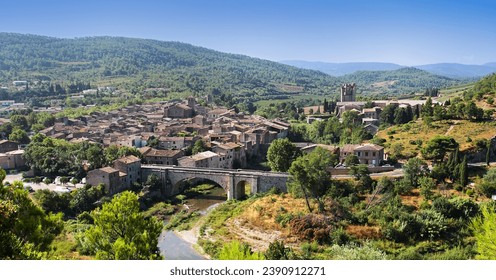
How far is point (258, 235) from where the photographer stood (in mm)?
21812

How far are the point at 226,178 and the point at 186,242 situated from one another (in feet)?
25.8

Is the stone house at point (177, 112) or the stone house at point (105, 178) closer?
→ the stone house at point (105, 178)

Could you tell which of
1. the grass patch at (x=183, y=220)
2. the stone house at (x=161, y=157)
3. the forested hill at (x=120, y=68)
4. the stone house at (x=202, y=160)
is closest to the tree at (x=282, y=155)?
the stone house at (x=202, y=160)

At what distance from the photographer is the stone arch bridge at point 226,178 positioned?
90.9 feet

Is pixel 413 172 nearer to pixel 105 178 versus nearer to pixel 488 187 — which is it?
pixel 488 187

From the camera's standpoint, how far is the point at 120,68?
429 feet

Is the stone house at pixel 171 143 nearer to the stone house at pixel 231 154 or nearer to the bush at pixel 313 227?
the stone house at pixel 231 154

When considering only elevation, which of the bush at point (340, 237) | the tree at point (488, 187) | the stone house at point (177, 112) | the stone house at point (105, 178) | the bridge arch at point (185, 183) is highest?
the stone house at point (177, 112)

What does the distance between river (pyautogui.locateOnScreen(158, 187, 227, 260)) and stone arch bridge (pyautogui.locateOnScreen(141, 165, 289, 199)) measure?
1202 millimetres

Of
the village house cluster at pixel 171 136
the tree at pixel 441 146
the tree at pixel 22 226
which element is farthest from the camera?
the village house cluster at pixel 171 136

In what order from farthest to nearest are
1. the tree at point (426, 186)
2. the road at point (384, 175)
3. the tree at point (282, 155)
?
the tree at point (282, 155) < the road at point (384, 175) < the tree at point (426, 186)

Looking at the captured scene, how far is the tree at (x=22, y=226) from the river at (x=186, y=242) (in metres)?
7.65

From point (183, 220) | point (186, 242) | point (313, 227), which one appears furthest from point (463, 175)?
point (183, 220)

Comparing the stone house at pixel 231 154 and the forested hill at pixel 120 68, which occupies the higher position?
the forested hill at pixel 120 68
